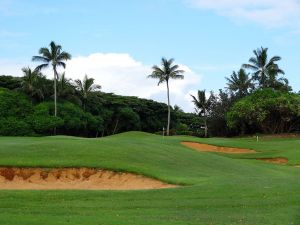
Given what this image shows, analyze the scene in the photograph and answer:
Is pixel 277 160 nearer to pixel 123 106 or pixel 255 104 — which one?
pixel 255 104

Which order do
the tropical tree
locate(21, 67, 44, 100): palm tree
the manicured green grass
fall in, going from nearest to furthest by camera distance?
the manicured green grass → locate(21, 67, 44, 100): palm tree → the tropical tree

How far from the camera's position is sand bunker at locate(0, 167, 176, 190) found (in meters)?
25.1

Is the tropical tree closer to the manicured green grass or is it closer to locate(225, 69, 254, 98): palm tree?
locate(225, 69, 254, 98): palm tree

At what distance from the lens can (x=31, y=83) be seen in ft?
268

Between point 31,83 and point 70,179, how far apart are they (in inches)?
2289

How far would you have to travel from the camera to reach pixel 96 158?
28172mm

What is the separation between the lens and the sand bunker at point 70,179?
25125 millimetres

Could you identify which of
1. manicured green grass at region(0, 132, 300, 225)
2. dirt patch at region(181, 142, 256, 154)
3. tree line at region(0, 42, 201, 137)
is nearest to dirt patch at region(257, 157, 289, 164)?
dirt patch at region(181, 142, 256, 154)

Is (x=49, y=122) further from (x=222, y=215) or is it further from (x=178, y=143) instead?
(x=222, y=215)

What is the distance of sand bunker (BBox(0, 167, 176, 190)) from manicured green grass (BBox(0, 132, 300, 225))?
0.46 meters

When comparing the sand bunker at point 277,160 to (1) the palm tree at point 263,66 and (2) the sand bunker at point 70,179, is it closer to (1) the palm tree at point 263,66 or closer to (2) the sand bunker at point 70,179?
(2) the sand bunker at point 70,179

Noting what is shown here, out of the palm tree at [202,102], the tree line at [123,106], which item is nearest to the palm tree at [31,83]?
the tree line at [123,106]

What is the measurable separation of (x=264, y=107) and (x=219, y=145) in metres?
25.8

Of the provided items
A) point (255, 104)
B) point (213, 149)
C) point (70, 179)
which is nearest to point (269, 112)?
point (255, 104)
